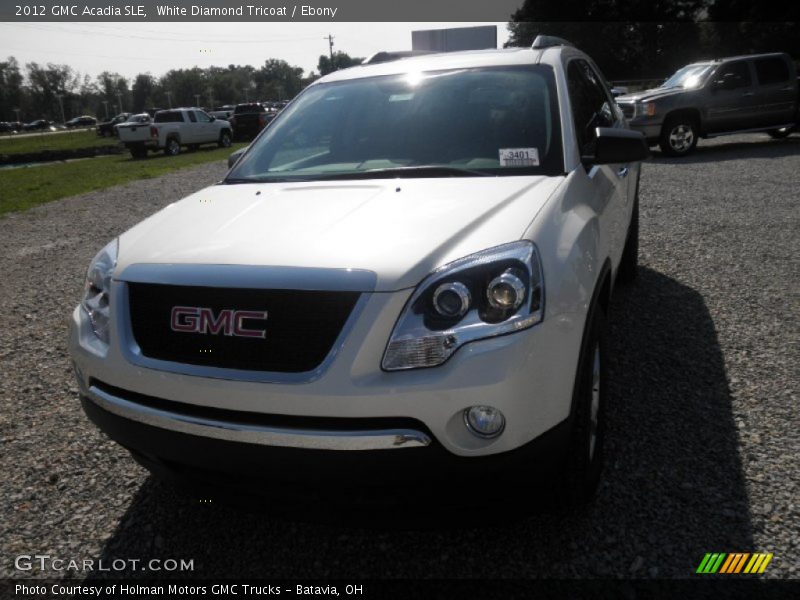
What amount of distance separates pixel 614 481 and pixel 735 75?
549 inches

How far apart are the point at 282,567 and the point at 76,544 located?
2.79 feet

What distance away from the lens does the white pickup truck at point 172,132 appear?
25.6 m

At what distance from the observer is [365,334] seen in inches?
74.9

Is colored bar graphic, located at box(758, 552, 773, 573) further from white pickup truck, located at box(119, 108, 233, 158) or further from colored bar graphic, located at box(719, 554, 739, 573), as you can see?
white pickup truck, located at box(119, 108, 233, 158)

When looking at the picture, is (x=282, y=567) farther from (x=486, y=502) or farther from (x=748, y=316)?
(x=748, y=316)

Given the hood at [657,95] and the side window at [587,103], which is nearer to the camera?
the side window at [587,103]

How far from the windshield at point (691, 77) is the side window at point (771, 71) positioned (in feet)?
3.55

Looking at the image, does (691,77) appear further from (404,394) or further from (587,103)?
(404,394)

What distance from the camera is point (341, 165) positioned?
316cm

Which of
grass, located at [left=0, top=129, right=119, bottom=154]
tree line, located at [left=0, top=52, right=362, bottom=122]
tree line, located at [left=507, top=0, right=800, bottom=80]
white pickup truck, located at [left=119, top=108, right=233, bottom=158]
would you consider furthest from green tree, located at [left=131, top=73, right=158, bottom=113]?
white pickup truck, located at [left=119, top=108, right=233, bottom=158]

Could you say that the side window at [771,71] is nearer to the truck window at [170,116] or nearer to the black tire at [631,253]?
the black tire at [631,253]

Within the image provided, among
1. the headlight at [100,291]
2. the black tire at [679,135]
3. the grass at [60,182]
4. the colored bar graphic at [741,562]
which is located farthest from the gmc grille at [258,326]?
the black tire at [679,135]
